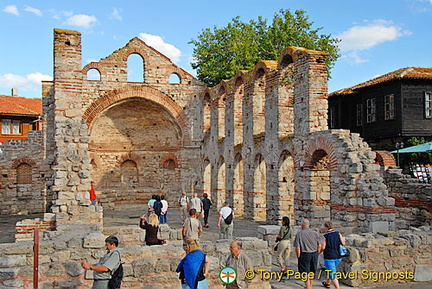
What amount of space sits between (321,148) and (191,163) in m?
11.8

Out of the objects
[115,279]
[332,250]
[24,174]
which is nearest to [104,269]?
[115,279]

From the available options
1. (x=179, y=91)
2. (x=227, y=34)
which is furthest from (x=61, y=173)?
Answer: (x=227, y=34)

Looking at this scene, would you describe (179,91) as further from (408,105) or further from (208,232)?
(408,105)

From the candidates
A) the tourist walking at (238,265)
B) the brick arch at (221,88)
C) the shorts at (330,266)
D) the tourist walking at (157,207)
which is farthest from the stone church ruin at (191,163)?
the tourist walking at (157,207)

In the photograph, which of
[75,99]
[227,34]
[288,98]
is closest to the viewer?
[288,98]

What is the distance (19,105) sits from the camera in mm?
33969

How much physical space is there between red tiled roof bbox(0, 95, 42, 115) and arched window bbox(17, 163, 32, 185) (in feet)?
35.9

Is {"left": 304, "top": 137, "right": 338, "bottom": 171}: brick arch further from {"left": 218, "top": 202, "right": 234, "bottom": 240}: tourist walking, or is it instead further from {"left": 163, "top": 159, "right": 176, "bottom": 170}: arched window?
{"left": 163, "top": 159, "right": 176, "bottom": 170}: arched window

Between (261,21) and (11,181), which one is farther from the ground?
(261,21)

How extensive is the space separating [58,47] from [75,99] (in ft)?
7.07

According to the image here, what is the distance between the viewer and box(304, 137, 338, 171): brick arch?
500 inches

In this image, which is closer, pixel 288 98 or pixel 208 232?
pixel 208 232

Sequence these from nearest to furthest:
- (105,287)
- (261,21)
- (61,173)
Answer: (105,287), (61,173), (261,21)

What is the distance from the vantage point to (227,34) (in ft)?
91.1
